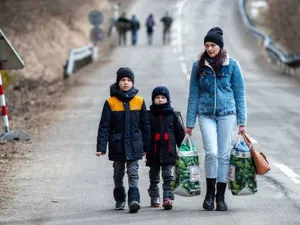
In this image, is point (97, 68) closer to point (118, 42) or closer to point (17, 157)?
point (118, 42)

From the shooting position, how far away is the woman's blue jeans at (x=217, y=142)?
363 inches

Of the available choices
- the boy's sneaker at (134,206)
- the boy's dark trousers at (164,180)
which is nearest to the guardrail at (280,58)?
the boy's dark trousers at (164,180)

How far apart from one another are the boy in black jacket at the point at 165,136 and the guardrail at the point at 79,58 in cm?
2344

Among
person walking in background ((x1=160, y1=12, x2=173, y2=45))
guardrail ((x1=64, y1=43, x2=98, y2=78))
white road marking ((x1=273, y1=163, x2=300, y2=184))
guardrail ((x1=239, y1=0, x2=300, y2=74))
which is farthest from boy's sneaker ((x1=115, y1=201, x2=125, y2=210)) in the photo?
person walking in background ((x1=160, y1=12, x2=173, y2=45))

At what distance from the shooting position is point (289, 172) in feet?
39.1

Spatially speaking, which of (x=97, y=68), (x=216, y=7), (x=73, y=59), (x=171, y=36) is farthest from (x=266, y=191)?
(x=216, y=7)

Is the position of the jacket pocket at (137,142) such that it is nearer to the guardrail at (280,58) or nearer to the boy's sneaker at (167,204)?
the boy's sneaker at (167,204)

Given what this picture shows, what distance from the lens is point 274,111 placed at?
20672 mm

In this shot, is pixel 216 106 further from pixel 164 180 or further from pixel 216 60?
pixel 164 180

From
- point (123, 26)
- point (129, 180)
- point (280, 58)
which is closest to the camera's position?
point (129, 180)

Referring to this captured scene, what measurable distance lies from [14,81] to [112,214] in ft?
72.0

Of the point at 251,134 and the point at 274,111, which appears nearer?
the point at 251,134

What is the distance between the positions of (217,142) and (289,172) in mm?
2866

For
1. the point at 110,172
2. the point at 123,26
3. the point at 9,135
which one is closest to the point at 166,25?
the point at 123,26
